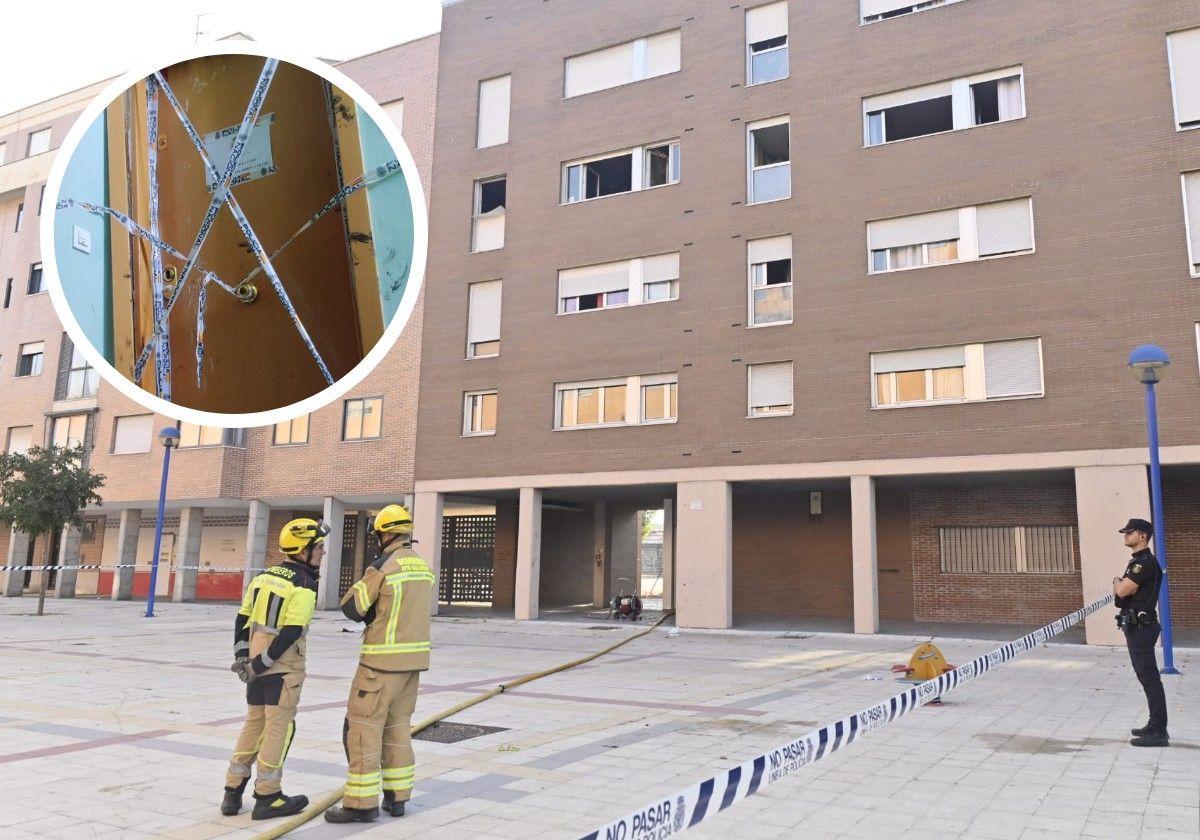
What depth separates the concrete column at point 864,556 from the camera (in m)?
18.6

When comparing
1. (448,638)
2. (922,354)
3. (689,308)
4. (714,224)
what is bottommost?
(448,638)

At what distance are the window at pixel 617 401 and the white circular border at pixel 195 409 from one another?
17.3 meters

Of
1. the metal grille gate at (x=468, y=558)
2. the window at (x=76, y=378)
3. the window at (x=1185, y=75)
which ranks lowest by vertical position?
the metal grille gate at (x=468, y=558)

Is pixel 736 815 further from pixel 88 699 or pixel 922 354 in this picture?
pixel 922 354

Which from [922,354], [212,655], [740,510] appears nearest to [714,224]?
[922,354]

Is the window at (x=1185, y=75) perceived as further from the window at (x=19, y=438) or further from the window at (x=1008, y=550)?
the window at (x=19, y=438)

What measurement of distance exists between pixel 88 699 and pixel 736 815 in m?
7.18

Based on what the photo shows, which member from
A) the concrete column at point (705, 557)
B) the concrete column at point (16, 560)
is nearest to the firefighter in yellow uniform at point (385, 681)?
the concrete column at point (705, 557)

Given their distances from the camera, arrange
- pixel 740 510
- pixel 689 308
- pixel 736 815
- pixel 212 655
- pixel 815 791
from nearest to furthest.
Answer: pixel 736 815
pixel 815 791
pixel 212 655
pixel 689 308
pixel 740 510

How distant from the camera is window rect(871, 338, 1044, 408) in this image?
18031 millimetres

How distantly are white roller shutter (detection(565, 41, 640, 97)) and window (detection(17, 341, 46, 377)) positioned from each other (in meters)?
23.5

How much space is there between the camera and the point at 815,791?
18.5 feet

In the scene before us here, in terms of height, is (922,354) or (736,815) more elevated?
(922,354)

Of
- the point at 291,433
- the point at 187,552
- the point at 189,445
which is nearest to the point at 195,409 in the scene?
the point at 291,433
